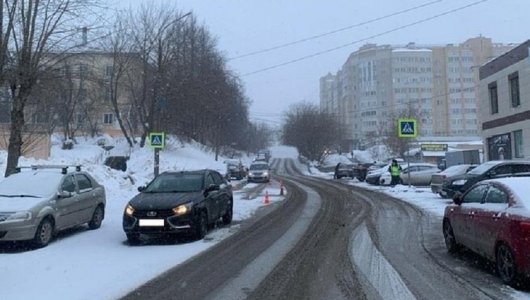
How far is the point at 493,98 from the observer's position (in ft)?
121

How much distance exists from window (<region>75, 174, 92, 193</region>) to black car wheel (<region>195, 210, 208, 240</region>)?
121 inches

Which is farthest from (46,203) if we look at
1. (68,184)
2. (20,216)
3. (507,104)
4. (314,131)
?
(314,131)

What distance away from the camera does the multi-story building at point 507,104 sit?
31297mm

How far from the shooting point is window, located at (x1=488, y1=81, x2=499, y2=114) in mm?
36234

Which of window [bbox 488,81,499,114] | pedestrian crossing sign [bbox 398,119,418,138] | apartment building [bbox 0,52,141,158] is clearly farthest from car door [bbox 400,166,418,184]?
apartment building [bbox 0,52,141,158]

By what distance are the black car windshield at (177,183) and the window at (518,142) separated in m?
25.0

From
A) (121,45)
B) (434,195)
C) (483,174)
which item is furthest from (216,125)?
(483,174)

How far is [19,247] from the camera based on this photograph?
36.2 ft

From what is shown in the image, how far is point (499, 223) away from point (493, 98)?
32.0 metres

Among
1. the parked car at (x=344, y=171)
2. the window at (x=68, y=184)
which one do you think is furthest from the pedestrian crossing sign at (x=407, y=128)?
the parked car at (x=344, y=171)

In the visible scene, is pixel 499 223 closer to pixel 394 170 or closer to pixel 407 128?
pixel 407 128

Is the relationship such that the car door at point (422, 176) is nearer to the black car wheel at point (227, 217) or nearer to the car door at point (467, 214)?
the black car wheel at point (227, 217)

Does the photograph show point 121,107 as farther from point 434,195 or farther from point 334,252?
point 334,252

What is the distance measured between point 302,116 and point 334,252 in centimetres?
8645
